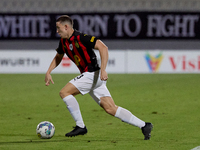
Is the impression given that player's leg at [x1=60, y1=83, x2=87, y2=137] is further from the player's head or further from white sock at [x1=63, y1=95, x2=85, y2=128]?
the player's head

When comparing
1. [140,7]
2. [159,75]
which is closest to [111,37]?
[140,7]

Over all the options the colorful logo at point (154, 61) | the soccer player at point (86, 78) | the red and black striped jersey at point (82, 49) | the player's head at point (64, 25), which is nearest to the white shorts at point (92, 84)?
the soccer player at point (86, 78)

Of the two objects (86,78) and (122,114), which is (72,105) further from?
(122,114)

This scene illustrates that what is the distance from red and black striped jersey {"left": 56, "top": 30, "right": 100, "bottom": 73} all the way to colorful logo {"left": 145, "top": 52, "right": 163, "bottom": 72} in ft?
42.3

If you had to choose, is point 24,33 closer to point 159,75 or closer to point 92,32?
point 92,32

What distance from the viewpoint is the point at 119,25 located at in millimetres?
21328

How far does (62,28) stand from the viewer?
5977mm

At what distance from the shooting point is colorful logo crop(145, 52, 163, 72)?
18.8 m

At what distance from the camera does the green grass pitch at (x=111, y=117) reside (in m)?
5.84

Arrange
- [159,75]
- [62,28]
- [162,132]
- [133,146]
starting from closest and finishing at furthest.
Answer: [133,146], [62,28], [162,132], [159,75]

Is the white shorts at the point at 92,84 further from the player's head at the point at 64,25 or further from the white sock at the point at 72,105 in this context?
the player's head at the point at 64,25

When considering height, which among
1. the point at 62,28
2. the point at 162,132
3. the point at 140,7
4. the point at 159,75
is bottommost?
the point at 159,75

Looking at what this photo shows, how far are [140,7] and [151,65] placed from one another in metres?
4.57

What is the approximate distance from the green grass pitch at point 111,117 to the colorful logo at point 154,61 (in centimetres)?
235
